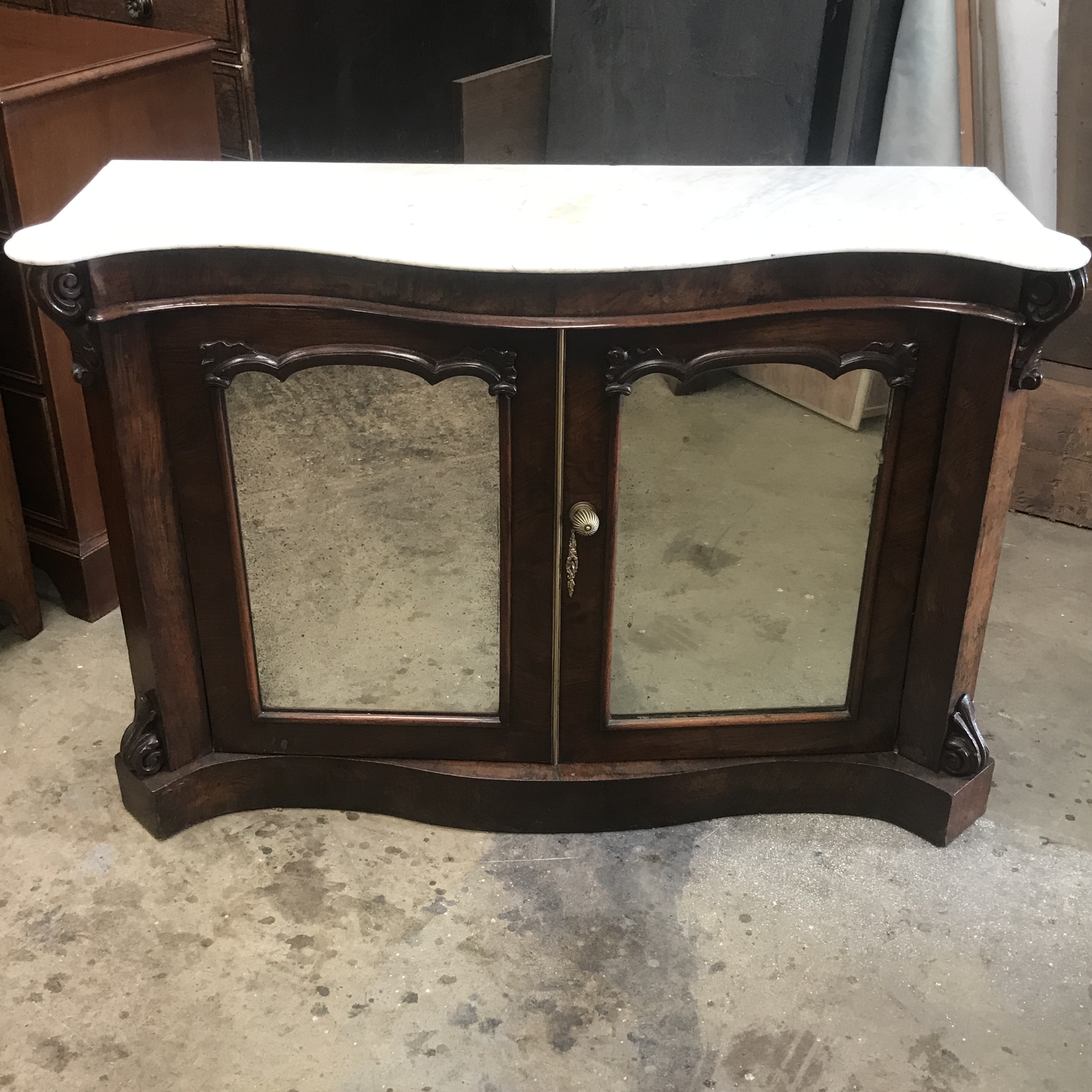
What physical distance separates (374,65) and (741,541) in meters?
1.32

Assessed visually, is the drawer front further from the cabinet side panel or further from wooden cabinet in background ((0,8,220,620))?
the cabinet side panel

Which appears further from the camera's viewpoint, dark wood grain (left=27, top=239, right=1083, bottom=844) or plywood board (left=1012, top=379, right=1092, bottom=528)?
plywood board (left=1012, top=379, right=1092, bottom=528)

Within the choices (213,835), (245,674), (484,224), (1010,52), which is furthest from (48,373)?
(1010,52)

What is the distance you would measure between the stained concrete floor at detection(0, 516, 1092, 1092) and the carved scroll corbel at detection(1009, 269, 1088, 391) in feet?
2.28

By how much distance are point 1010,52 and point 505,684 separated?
1571mm

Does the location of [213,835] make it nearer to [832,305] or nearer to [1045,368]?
[832,305]

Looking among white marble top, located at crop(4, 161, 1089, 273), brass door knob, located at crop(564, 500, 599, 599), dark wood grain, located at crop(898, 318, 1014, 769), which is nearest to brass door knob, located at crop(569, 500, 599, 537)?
brass door knob, located at crop(564, 500, 599, 599)

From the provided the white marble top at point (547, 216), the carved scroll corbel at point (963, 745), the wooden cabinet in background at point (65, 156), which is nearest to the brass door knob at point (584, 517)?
the white marble top at point (547, 216)

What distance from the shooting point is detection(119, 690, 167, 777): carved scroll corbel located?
1.64m

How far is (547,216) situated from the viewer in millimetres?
1403

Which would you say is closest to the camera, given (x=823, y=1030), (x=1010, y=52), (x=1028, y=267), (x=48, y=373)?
(x=1028, y=267)

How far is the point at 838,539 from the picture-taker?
5.08 feet

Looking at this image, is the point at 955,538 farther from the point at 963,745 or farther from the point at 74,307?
the point at 74,307

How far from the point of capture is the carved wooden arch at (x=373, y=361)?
139 centimetres
